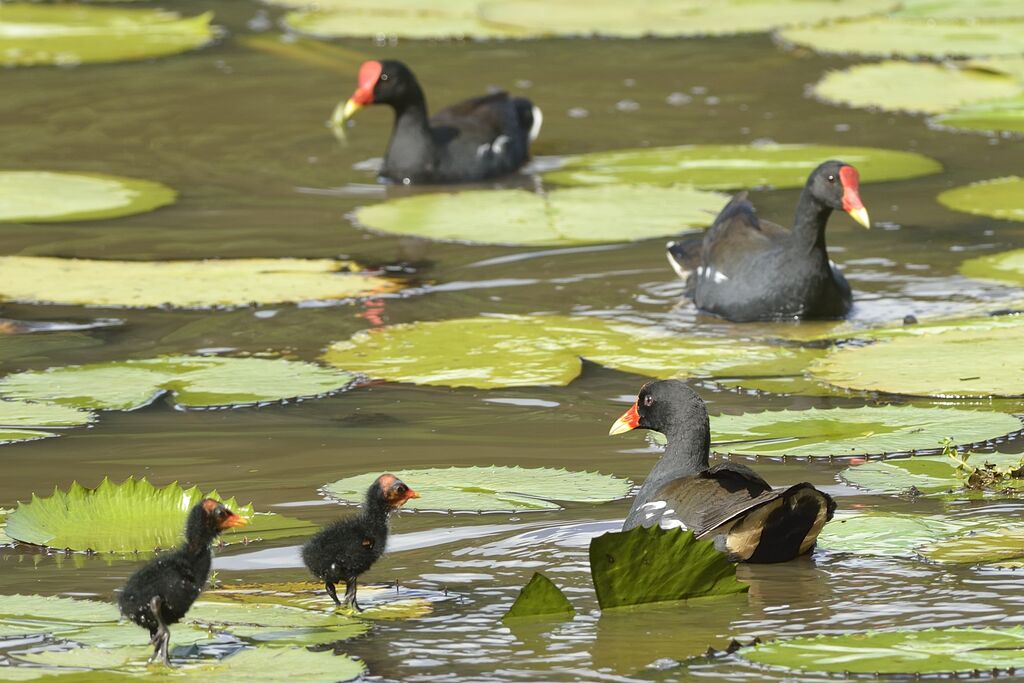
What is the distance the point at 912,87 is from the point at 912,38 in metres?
2.34

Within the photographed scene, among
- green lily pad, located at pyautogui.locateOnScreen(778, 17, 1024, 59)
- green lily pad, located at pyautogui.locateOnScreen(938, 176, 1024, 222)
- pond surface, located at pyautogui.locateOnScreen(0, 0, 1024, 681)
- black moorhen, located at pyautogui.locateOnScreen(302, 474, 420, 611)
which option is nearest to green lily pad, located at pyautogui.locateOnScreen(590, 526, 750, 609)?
pond surface, located at pyautogui.locateOnScreen(0, 0, 1024, 681)

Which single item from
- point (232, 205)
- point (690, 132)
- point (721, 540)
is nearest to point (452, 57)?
point (690, 132)

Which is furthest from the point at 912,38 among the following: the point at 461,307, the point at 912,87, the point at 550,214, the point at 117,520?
the point at 117,520

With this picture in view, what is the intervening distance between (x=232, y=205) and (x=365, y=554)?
27.0 feet

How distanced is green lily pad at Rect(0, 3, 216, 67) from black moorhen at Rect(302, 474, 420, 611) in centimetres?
1442

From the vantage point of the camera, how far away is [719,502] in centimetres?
604

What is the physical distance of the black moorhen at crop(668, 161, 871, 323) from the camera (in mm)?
10305

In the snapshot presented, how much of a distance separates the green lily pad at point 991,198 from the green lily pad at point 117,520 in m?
7.05

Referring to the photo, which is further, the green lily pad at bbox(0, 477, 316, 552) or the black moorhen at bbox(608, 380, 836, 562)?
the green lily pad at bbox(0, 477, 316, 552)

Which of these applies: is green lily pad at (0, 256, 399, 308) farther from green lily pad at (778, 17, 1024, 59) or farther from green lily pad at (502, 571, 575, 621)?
green lily pad at (778, 17, 1024, 59)

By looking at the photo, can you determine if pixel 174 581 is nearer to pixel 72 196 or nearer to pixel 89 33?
pixel 72 196

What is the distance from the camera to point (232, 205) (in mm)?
13562

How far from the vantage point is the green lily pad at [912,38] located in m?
18.7

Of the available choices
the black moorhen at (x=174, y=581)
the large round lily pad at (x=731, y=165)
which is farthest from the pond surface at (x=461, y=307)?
the black moorhen at (x=174, y=581)
